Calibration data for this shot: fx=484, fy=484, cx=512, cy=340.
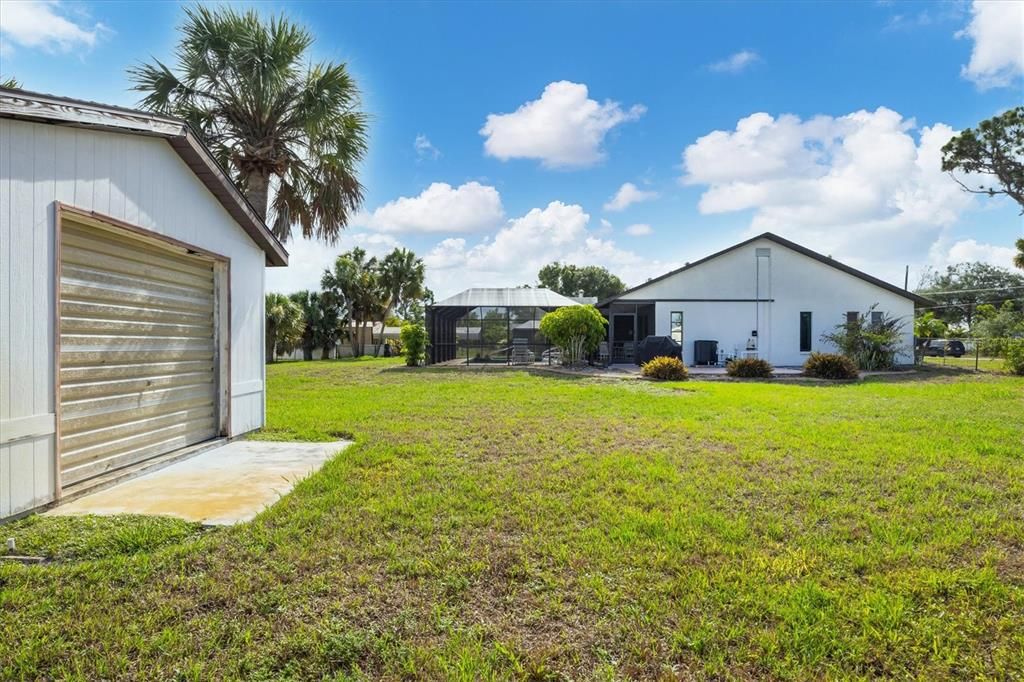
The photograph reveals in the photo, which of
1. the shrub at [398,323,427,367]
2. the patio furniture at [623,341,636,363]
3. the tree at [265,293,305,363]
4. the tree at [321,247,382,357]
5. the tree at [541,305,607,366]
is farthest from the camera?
the tree at [321,247,382,357]

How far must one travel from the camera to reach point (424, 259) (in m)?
37.9

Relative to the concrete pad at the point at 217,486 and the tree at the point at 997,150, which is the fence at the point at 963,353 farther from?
the concrete pad at the point at 217,486

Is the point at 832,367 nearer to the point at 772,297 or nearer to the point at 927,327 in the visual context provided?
the point at 772,297

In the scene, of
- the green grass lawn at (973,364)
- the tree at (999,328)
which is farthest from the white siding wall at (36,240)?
the tree at (999,328)

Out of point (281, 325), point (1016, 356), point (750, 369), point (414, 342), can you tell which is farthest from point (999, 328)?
point (281, 325)

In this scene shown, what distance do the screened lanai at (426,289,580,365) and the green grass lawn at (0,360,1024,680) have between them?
14.4m

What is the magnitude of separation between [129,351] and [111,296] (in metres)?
0.62

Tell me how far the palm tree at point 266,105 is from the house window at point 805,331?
1748 centimetres

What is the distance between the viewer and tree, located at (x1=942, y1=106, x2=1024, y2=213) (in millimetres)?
24078

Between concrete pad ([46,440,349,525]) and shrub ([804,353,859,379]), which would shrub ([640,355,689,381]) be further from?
concrete pad ([46,440,349,525])

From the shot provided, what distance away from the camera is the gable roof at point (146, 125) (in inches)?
143

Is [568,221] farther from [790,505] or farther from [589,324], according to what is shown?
[790,505]

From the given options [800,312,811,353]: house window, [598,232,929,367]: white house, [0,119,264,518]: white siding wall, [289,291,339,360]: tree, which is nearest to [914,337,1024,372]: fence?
[598,232,929,367]: white house

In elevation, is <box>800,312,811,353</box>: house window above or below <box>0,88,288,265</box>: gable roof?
below
